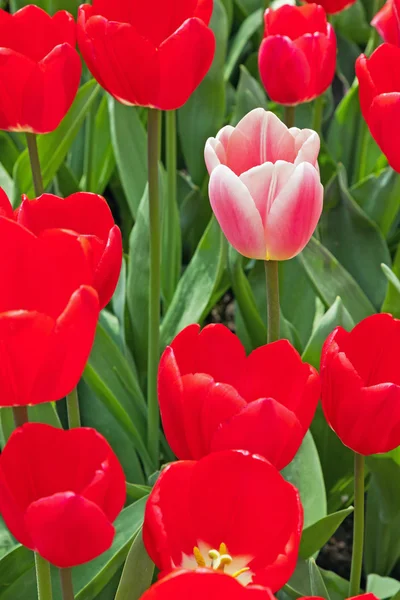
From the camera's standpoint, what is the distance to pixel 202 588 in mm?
400

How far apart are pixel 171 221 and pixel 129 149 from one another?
0.45 ft

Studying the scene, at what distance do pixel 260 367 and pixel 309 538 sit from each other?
0.32 meters

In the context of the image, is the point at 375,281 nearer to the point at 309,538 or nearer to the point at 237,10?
the point at 309,538

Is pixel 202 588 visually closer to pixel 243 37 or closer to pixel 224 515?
pixel 224 515

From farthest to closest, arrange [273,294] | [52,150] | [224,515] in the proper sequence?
[52,150], [273,294], [224,515]

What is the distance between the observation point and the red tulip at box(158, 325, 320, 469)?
52 cm

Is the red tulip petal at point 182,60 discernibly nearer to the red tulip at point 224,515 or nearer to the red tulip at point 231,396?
the red tulip at point 231,396

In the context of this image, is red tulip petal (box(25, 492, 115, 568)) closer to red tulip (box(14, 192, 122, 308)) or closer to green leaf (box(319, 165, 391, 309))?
red tulip (box(14, 192, 122, 308))

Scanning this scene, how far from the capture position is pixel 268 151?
0.74 meters

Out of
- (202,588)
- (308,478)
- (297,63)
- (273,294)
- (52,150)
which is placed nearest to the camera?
(202,588)

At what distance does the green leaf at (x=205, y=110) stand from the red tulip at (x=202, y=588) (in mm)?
1267

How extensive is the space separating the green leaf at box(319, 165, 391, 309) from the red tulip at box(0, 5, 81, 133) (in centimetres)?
52

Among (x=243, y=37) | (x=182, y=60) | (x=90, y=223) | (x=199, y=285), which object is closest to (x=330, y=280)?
(x=199, y=285)

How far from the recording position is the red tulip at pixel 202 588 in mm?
397
